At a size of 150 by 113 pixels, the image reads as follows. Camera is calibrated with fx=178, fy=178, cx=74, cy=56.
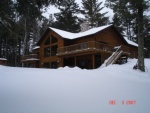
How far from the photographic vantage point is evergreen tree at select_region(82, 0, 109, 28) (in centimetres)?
4284

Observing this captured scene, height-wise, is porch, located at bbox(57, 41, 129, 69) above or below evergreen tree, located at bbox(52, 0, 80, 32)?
below

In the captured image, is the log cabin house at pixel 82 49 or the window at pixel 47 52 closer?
the log cabin house at pixel 82 49

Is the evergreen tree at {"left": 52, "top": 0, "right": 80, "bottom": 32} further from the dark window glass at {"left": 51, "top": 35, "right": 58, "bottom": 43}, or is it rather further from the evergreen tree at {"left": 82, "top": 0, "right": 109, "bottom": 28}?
the dark window glass at {"left": 51, "top": 35, "right": 58, "bottom": 43}

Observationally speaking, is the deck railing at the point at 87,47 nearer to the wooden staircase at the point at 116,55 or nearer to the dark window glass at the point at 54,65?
the wooden staircase at the point at 116,55

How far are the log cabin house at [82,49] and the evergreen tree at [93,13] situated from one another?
13.5 metres

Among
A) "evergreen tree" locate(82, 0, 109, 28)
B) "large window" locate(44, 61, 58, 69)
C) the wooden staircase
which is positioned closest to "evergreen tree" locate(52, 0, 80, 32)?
"evergreen tree" locate(82, 0, 109, 28)

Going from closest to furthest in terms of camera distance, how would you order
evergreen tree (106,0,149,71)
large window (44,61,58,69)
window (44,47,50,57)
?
evergreen tree (106,0,149,71), large window (44,61,58,69), window (44,47,50,57)

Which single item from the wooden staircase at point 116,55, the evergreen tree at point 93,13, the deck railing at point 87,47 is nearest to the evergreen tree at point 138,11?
the wooden staircase at point 116,55

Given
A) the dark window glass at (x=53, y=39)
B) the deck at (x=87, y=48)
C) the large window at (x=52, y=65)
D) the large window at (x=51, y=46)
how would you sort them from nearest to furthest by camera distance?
1. the deck at (x=87, y=48)
2. the large window at (x=52, y=65)
3. the large window at (x=51, y=46)
4. the dark window glass at (x=53, y=39)

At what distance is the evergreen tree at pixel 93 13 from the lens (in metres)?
42.8

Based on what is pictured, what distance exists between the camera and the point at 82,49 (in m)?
21.6

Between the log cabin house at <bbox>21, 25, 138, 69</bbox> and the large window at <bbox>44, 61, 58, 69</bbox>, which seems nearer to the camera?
the log cabin house at <bbox>21, 25, 138, 69</bbox>

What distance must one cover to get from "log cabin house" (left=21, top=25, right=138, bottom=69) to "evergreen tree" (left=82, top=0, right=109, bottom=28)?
532 inches

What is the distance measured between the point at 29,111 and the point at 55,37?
24691 mm
